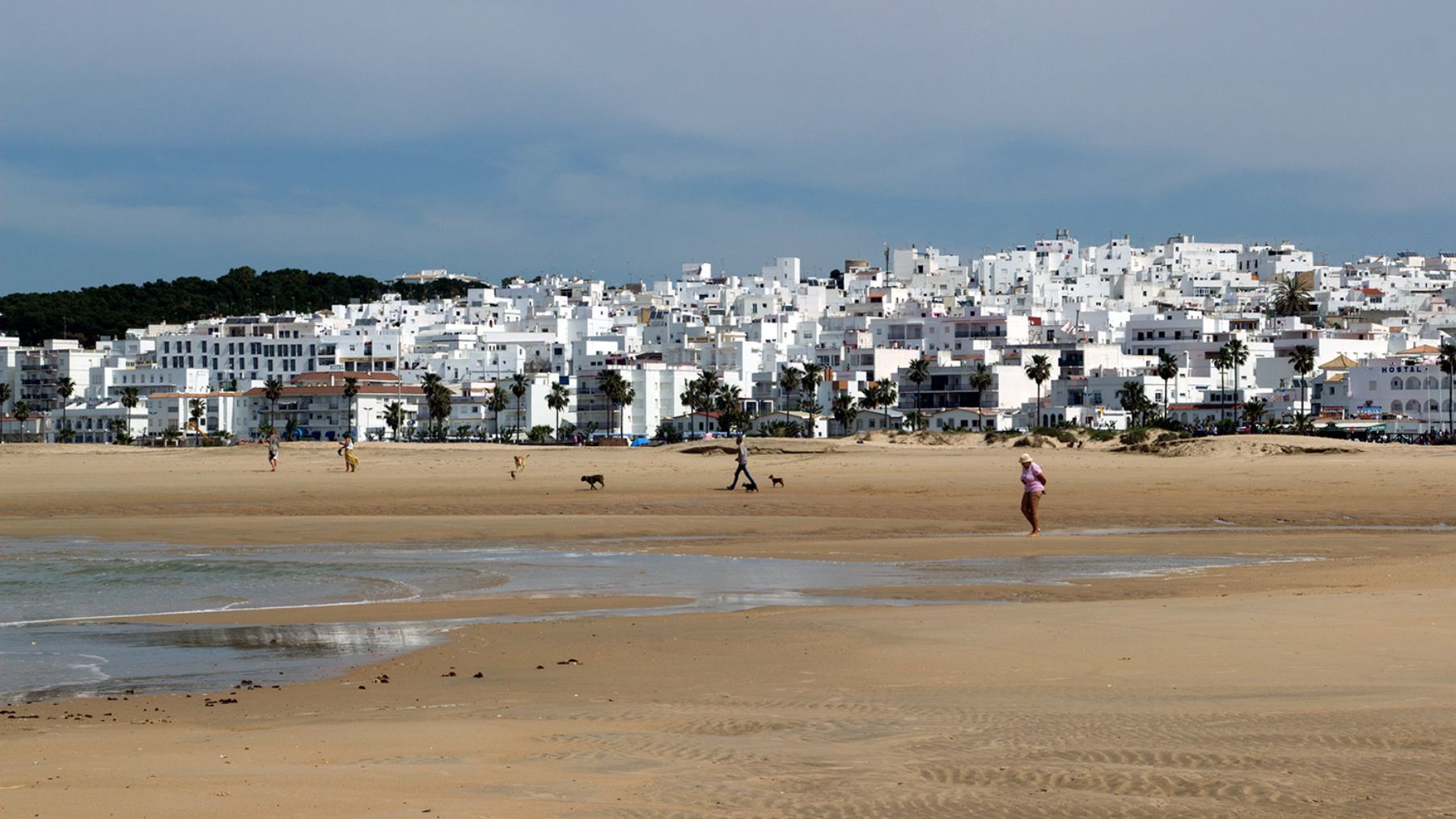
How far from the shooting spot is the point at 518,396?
10144 cm

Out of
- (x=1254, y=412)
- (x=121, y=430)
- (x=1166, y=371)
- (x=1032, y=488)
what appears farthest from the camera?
(x=121, y=430)

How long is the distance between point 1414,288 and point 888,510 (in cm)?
15738

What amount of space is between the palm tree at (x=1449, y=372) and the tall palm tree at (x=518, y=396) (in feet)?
171

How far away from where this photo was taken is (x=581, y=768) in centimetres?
654

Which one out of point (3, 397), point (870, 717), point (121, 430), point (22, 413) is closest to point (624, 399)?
point (121, 430)

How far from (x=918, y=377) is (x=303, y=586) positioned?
266ft

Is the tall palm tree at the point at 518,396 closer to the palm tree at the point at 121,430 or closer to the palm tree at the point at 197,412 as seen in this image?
the palm tree at the point at 197,412

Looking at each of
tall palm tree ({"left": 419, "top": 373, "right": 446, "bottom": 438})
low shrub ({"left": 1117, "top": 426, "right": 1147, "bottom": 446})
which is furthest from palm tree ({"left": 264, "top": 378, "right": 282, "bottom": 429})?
low shrub ({"left": 1117, "top": 426, "right": 1147, "bottom": 446})

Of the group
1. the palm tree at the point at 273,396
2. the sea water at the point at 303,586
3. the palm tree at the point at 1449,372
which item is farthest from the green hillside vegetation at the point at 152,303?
the sea water at the point at 303,586

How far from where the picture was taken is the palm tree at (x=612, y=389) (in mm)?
100688

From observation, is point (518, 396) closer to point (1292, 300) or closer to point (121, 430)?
point (121, 430)

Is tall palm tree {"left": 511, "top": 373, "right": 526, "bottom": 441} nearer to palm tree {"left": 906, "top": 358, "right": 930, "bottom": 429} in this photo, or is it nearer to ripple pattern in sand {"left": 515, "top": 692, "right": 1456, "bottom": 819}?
palm tree {"left": 906, "top": 358, "right": 930, "bottom": 429}

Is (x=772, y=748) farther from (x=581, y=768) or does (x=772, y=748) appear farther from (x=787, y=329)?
(x=787, y=329)

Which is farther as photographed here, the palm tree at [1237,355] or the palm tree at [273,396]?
the palm tree at [273,396]
